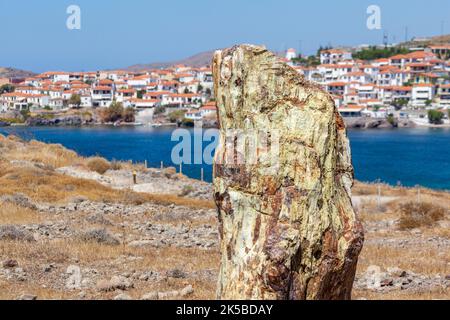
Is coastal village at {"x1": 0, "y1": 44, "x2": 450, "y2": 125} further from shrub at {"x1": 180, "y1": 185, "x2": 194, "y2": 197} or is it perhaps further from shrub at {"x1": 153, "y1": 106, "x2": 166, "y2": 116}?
shrub at {"x1": 180, "y1": 185, "x2": 194, "y2": 197}

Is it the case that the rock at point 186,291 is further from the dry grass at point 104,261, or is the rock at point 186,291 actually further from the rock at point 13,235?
the rock at point 13,235

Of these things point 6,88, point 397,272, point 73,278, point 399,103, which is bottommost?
point 399,103

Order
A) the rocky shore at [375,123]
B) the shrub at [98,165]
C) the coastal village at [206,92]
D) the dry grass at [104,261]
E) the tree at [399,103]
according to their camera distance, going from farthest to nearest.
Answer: the tree at [399,103] < the coastal village at [206,92] < the rocky shore at [375,123] < the shrub at [98,165] < the dry grass at [104,261]

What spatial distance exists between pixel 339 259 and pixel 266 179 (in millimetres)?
1106

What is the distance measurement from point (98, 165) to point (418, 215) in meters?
17.0

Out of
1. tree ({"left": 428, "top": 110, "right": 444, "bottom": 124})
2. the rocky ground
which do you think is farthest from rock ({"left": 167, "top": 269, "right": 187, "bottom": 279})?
tree ({"left": 428, "top": 110, "right": 444, "bottom": 124})

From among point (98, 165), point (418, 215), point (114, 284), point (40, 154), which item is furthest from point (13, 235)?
point (40, 154)

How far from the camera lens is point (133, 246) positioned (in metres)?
15.0

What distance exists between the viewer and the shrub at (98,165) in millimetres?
34062

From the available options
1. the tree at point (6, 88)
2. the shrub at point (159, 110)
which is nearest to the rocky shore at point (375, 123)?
the shrub at point (159, 110)

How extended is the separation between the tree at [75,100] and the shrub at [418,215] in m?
133

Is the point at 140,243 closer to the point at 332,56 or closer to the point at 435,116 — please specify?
the point at 435,116

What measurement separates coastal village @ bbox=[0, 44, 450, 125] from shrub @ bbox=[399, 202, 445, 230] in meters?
104

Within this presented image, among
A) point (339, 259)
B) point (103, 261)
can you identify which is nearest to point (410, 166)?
point (103, 261)
